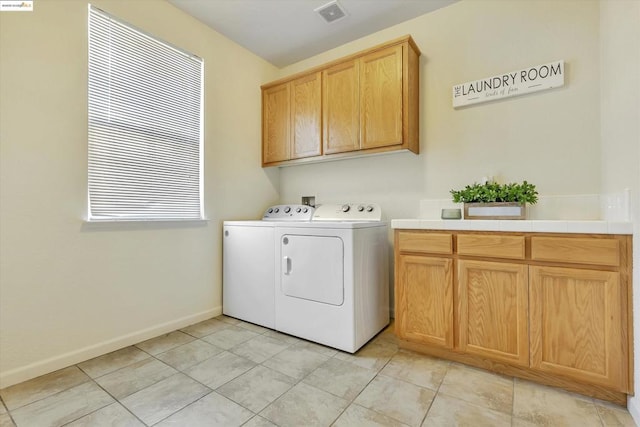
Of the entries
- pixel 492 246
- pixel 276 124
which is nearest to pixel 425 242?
pixel 492 246

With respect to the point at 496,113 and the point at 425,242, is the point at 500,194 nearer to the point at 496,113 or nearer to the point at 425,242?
the point at 425,242

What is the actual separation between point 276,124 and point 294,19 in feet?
3.15

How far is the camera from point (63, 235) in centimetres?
181

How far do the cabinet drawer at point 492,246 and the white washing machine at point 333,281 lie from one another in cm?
67

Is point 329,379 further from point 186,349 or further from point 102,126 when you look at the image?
point 102,126

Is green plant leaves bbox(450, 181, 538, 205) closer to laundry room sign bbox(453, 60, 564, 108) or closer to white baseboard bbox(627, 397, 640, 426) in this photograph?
laundry room sign bbox(453, 60, 564, 108)

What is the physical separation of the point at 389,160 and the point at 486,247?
1251 mm

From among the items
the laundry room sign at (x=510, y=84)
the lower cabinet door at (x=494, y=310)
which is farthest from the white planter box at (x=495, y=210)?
the laundry room sign at (x=510, y=84)

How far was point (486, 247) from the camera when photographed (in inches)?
67.2

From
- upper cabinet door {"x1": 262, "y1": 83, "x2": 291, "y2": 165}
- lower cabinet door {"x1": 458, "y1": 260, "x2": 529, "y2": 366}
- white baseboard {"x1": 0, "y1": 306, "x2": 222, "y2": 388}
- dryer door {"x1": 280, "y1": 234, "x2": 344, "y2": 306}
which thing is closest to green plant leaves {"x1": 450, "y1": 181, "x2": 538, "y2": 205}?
lower cabinet door {"x1": 458, "y1": 260, "x2": 529, "y2": 366}

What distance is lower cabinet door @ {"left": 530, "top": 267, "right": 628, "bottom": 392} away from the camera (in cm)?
139

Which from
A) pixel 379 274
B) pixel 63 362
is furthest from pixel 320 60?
pixel 63 362

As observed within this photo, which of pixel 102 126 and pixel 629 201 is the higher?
pixel 102 126

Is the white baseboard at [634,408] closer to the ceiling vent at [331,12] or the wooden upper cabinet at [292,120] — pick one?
the wooden upper cabinet at [292,120]
